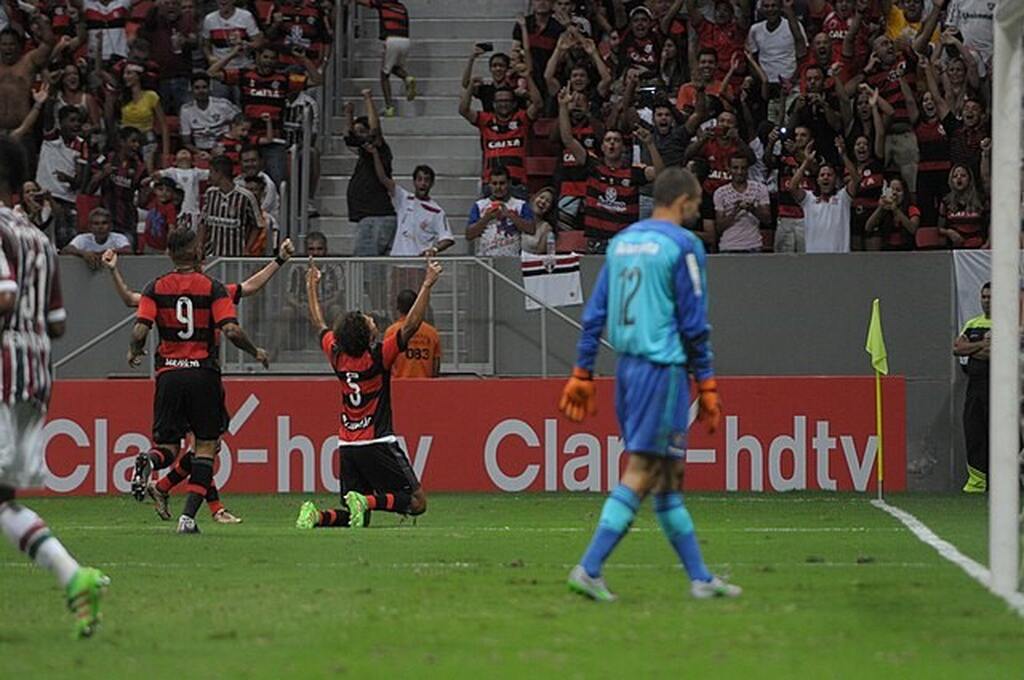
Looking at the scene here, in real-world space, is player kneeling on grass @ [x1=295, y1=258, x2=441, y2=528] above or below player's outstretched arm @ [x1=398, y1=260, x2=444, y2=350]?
below

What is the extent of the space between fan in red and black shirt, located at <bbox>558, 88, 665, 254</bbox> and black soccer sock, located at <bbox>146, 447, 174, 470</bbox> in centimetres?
786

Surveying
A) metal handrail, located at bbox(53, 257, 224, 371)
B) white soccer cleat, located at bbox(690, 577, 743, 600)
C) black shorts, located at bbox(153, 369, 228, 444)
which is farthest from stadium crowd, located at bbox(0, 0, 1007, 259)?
white soccer cleat, located at bbox(690, 577, 743, 600)

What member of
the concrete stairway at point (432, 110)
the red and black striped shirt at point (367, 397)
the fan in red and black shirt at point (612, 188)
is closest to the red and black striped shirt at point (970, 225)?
the fan in red and black shirt at point (612, 188)

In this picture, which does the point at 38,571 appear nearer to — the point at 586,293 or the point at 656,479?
the point at 656,479

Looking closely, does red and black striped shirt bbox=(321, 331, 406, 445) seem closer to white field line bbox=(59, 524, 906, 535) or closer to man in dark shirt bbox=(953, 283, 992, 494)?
white field line bbox=(59, 524, 906, 535)

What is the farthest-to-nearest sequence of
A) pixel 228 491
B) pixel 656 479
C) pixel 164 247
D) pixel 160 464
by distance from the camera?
1. pixel 164 247
2. pixel 228 491
3. pixel 160 464
4. pixel 656 479

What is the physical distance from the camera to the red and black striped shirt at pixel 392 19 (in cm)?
2739

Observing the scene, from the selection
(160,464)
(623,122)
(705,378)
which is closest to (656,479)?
(705,378)

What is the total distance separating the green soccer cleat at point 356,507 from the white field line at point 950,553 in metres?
4.44

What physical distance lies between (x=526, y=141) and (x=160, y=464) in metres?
9.18

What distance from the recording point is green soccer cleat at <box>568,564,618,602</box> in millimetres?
10125

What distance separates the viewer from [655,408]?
10.1m

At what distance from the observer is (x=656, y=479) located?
10.2 metres

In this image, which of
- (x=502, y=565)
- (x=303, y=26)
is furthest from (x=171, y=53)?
(x=502, y=565)
